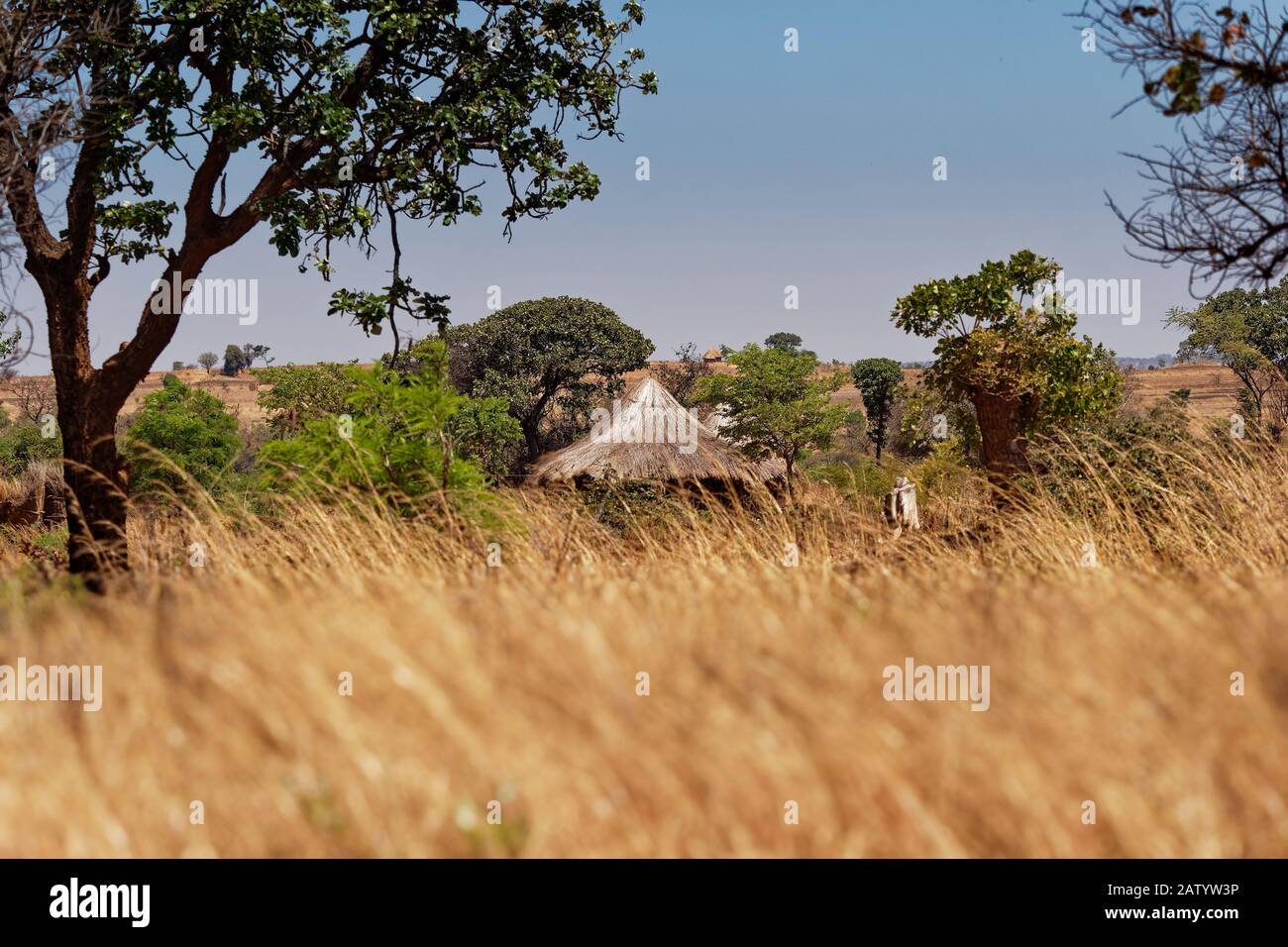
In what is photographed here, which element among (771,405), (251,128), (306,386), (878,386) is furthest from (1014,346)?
(878,386)

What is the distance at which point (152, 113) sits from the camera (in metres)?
9.36

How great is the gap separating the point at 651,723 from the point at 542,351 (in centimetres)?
4755

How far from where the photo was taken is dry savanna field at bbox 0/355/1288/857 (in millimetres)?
2908

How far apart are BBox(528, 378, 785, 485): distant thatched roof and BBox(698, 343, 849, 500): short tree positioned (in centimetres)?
586

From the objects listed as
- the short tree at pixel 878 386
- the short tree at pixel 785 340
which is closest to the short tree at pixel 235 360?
the short tree at pixel 785 340

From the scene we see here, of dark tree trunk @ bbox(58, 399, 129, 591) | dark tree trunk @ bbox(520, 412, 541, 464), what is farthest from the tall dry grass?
dark tree trunk @ bbox(520, 412, 541, 464)

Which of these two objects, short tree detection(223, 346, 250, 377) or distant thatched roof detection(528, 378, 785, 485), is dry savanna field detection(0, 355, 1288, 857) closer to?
distant thatched roof detection(528, 378, 785, 485)

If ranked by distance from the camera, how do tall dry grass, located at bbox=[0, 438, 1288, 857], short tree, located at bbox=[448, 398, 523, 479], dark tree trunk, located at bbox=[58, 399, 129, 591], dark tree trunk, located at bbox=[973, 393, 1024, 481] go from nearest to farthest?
1. tall dry grass, located at bbox=[0, 438, 1288, 857]
2. dark tree trunk, located at bbox=[58, 399, 129, 591]
3. dark tree trunk, located at bbox=[973, 393, 1024, 481]
4. short tree, located at bbox=[448, 398, 523, 479]
